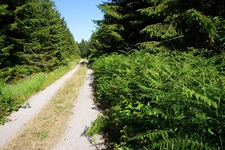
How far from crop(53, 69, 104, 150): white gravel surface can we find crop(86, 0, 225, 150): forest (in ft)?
1.59

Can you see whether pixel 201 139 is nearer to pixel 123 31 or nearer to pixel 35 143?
pixel 35 143

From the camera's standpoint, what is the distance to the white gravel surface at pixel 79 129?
17.2ft

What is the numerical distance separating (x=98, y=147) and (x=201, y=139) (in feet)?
12.2

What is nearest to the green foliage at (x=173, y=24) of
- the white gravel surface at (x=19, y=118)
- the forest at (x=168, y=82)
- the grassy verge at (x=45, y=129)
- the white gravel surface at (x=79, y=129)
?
the forest at (x=168, y=82)

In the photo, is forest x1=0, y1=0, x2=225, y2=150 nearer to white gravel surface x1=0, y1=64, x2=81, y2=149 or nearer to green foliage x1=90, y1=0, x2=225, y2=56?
green foliage x1=90, y1=0, x2=225, y2=56

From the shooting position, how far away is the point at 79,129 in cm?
638

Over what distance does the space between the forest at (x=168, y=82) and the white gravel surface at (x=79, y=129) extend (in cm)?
49

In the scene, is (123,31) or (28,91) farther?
(123,31)

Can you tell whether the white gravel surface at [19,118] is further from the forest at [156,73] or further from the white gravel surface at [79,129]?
the white gravel surface at [79,129]

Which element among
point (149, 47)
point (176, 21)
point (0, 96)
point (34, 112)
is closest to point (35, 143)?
point (34, 112)

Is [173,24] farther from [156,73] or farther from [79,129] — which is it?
[79,129]

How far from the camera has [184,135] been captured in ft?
6.50

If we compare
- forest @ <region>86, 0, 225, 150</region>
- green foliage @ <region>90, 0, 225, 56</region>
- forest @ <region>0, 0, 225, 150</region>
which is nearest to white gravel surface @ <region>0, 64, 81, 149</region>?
forest @ <region>0, 0, 225, 150</region>

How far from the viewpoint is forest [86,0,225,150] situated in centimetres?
200
